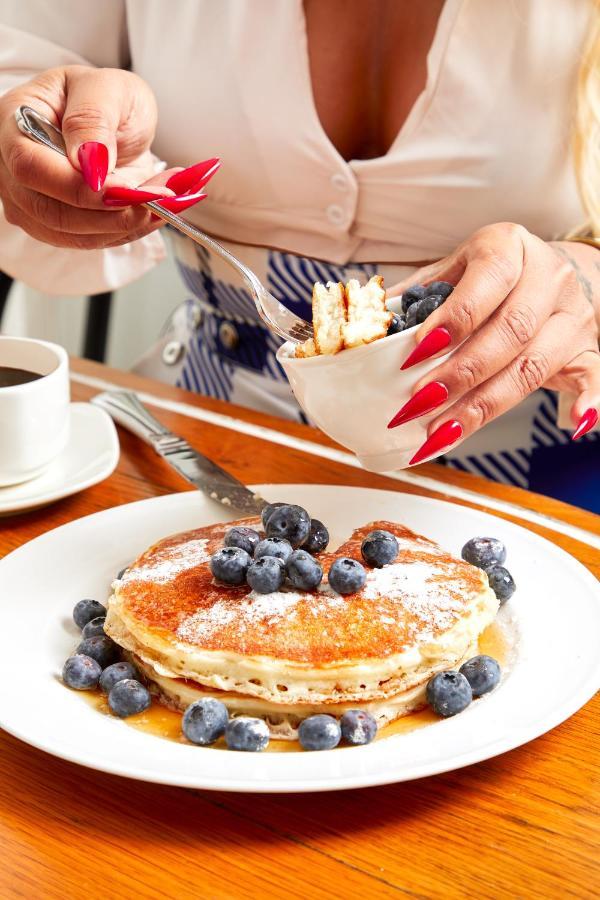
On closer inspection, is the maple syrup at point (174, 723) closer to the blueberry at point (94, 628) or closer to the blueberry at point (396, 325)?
the blueberry at point (94, 628)

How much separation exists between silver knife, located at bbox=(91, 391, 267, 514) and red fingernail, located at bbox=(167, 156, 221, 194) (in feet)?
1.17

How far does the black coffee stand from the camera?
1.24m

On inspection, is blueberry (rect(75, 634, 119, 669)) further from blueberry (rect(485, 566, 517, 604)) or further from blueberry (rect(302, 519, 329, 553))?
blueberry (rect(485, 566, 517, 604))

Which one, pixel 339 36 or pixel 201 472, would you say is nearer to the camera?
pixel 201 472

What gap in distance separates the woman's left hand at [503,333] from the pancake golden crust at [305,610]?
0.14m

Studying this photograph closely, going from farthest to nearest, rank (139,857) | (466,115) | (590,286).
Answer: (466,115), (590,286), (139,857)

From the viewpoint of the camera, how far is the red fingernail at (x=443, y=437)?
0.93m

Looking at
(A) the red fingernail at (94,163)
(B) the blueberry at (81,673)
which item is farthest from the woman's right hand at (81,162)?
(B) the blueberry at (81,673)

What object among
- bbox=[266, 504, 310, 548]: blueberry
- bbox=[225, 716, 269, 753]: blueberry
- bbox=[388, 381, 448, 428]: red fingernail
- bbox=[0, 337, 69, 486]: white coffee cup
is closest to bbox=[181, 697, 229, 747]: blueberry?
bbox=[225, 716, 269, 753]: blueberry

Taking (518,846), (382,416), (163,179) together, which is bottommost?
(518,846)

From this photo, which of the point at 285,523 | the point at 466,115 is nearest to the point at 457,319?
the point at 285,523

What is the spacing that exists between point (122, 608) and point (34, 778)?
0.18 m

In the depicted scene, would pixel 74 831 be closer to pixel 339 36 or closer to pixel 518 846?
pixel 518 846

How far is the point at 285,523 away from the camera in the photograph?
0.95m
